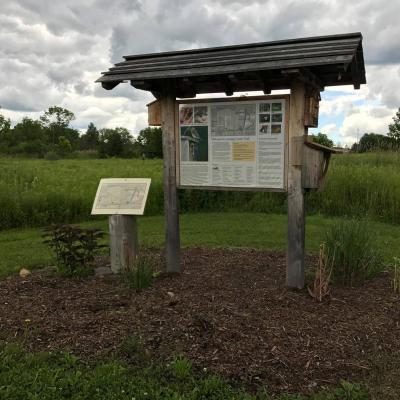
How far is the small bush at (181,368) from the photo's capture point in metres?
3.49

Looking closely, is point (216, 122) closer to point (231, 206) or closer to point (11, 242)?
point (11, 242)

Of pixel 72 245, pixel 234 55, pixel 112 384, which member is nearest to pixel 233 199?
pixel 72 245

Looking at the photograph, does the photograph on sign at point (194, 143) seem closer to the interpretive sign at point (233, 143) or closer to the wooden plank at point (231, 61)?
the interpretive sign at point (233, 143)

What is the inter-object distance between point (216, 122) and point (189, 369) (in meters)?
3.02

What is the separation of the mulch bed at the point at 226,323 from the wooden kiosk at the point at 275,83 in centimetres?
77

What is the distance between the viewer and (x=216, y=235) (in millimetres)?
9523

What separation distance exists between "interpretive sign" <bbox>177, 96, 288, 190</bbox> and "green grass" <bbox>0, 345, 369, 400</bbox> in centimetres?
253

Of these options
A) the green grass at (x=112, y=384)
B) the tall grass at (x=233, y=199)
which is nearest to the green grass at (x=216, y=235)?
the tall grass at (x=233, y=199)

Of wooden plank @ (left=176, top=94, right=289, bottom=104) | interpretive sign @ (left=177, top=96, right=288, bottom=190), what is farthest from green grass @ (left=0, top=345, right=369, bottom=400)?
wooden plank @ (left=176, top=94, right=289, bottom=104)

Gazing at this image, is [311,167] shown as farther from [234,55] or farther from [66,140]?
[66,140]

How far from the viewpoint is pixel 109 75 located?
5.70 metres

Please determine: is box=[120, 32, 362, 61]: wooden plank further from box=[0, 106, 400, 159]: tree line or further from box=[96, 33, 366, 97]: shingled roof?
box=[0, 106, 400, 159]: tree line

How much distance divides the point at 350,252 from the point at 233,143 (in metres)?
1.82

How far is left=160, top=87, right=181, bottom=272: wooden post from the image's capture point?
5891 mm
